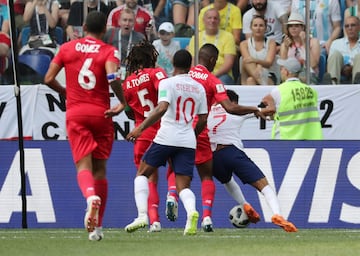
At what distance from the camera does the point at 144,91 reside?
14.6 m

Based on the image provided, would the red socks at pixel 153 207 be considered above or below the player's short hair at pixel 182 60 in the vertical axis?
below

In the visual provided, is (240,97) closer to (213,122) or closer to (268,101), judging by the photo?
(268,101)

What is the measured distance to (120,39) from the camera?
19656 mm

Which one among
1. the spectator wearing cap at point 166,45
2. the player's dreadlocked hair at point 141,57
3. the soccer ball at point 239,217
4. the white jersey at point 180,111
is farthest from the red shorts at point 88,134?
the spectator wearing cap at point 166,45

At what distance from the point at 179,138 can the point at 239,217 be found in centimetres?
235

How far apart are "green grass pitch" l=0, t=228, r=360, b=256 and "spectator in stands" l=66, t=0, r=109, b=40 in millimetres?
5234

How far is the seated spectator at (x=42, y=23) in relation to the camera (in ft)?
64.2

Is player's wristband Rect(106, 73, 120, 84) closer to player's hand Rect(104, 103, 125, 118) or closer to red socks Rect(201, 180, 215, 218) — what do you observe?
player's hand Rect(104, 103, 125, 118)

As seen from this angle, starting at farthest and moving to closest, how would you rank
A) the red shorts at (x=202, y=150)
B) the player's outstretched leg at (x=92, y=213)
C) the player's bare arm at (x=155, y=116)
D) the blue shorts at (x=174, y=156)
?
the red shorts at (x=202, y=150) → the blue shorts at (x=174, y=156) → the player's bare arm at (x=155, y=116) → the player's outstretched leg at (x=92, y=213)

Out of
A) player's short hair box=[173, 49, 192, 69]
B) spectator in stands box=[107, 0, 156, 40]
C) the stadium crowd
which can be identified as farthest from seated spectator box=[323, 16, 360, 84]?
player's short hair box=[173, 49, 192, 69]

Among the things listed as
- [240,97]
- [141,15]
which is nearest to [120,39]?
[141,15]

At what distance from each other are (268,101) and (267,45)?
9.55 feet

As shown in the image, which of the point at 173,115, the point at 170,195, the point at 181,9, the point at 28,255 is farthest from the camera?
the point at 181,9

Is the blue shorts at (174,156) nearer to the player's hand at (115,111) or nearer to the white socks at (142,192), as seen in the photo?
the white socks at (142,192)
